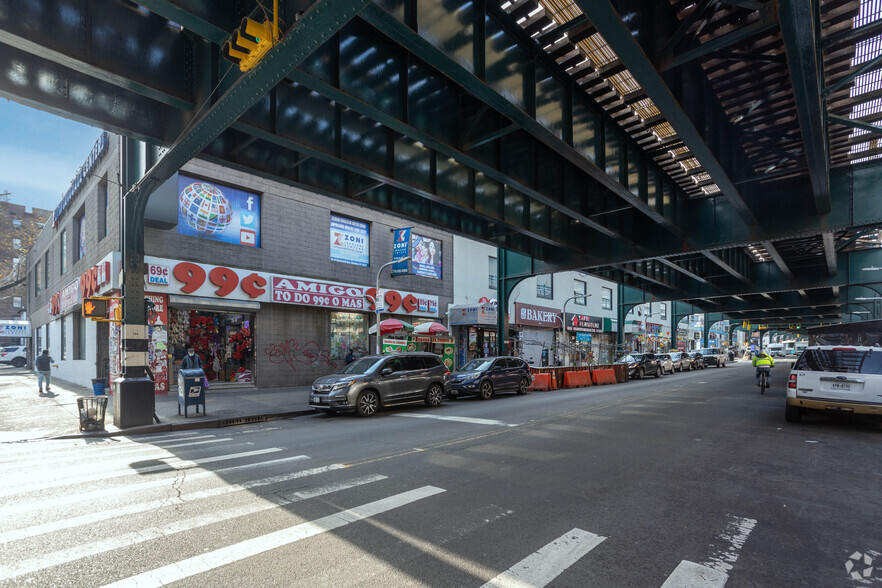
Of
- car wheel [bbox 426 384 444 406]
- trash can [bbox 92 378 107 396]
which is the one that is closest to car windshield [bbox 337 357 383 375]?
car wheel [bbox 426 384 444 406]

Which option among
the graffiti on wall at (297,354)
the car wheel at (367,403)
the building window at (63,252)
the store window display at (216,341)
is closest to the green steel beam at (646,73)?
the car wheel at (367,403)

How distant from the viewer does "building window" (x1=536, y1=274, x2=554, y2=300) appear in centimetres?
3697

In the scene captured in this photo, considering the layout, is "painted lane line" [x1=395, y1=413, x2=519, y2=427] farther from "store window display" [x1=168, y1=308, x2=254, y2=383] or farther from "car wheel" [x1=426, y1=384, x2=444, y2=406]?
"store window display" [x1=168, y1=308, x2=254, y2=383]

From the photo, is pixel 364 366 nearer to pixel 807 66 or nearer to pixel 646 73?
pixel 646 73

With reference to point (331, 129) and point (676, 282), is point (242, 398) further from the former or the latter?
point (676, 282)

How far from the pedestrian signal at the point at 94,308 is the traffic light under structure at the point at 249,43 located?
25.5ft

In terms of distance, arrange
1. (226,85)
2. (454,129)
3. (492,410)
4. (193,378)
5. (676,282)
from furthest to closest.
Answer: (676,282) < (492,410) < (193,378) < (454,129) < (226,85)

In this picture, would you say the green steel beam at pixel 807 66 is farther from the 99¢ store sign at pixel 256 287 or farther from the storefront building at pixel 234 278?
the 99¢ store sign at pixel 256 287

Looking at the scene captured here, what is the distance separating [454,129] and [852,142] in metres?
9.19

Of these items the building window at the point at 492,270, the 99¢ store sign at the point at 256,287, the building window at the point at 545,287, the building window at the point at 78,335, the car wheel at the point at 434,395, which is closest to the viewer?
the car wheel at the point at 434,395

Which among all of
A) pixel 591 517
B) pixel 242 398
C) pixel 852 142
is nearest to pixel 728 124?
pixel 852 142

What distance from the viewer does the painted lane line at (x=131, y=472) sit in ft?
20.8

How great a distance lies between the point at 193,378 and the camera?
1257 cm

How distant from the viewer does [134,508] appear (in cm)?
546
